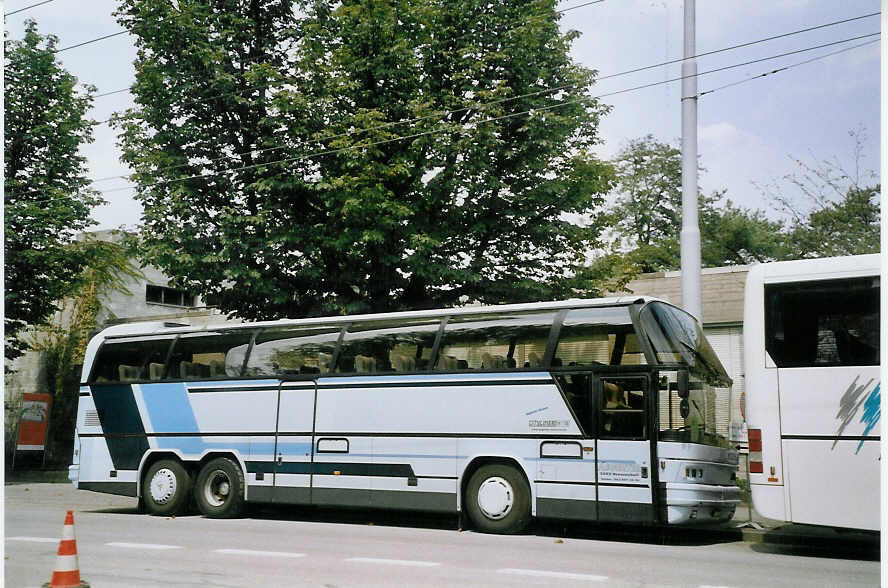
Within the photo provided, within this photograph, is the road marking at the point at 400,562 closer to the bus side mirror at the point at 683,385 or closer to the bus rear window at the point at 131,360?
the bus side mirror at the point at 683,385

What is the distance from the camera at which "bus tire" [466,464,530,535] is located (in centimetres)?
1327

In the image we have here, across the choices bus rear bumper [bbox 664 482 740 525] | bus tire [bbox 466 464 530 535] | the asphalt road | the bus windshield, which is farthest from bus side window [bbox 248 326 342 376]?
bus rear bumper [bbox 664 482 740 525]

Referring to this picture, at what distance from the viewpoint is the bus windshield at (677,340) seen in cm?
1274

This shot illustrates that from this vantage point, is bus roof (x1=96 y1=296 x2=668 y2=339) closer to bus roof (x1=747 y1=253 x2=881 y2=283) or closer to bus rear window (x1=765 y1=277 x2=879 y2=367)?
bus roof (x1=747 y1=253 x2=881 y2=283)

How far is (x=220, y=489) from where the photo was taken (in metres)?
15.8

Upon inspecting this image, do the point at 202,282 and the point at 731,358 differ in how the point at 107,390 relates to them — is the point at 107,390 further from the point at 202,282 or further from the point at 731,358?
the point at 731,358

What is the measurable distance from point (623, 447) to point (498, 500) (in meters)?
2.03

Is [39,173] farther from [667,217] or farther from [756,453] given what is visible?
[667,217]

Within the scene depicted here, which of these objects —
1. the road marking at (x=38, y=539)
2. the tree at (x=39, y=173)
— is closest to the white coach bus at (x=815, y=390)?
the road marking at (x=38, y=539)

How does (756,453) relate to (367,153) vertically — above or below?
below

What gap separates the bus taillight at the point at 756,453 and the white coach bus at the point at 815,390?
12mm

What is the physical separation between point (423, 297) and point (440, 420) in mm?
7754

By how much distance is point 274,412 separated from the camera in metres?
15.4


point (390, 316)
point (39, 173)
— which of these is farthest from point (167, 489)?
point (39, 173)
